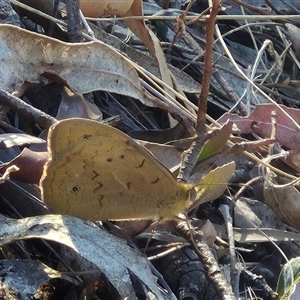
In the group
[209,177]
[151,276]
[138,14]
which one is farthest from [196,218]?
[138,14]

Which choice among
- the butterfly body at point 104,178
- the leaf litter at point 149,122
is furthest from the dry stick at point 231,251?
the butterfly body at point 104,178

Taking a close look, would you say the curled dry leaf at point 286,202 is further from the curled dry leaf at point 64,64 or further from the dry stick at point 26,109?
the dry stick at point 26,109

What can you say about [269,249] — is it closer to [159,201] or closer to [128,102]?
[159,201]

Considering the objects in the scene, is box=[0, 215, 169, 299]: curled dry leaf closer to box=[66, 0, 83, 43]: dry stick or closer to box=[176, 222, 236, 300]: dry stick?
box=[176, 222, 236, 300]: dry stick

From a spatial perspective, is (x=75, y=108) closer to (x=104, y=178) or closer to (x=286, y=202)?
(x=104, y=178)

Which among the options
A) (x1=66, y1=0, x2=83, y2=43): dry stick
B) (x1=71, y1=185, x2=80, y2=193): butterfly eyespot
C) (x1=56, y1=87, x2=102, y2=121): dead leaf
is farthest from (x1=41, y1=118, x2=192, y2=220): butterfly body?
(x1=66, y1=0, x2=83, y2=43): dry stick

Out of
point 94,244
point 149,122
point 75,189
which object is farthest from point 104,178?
point 149,122
